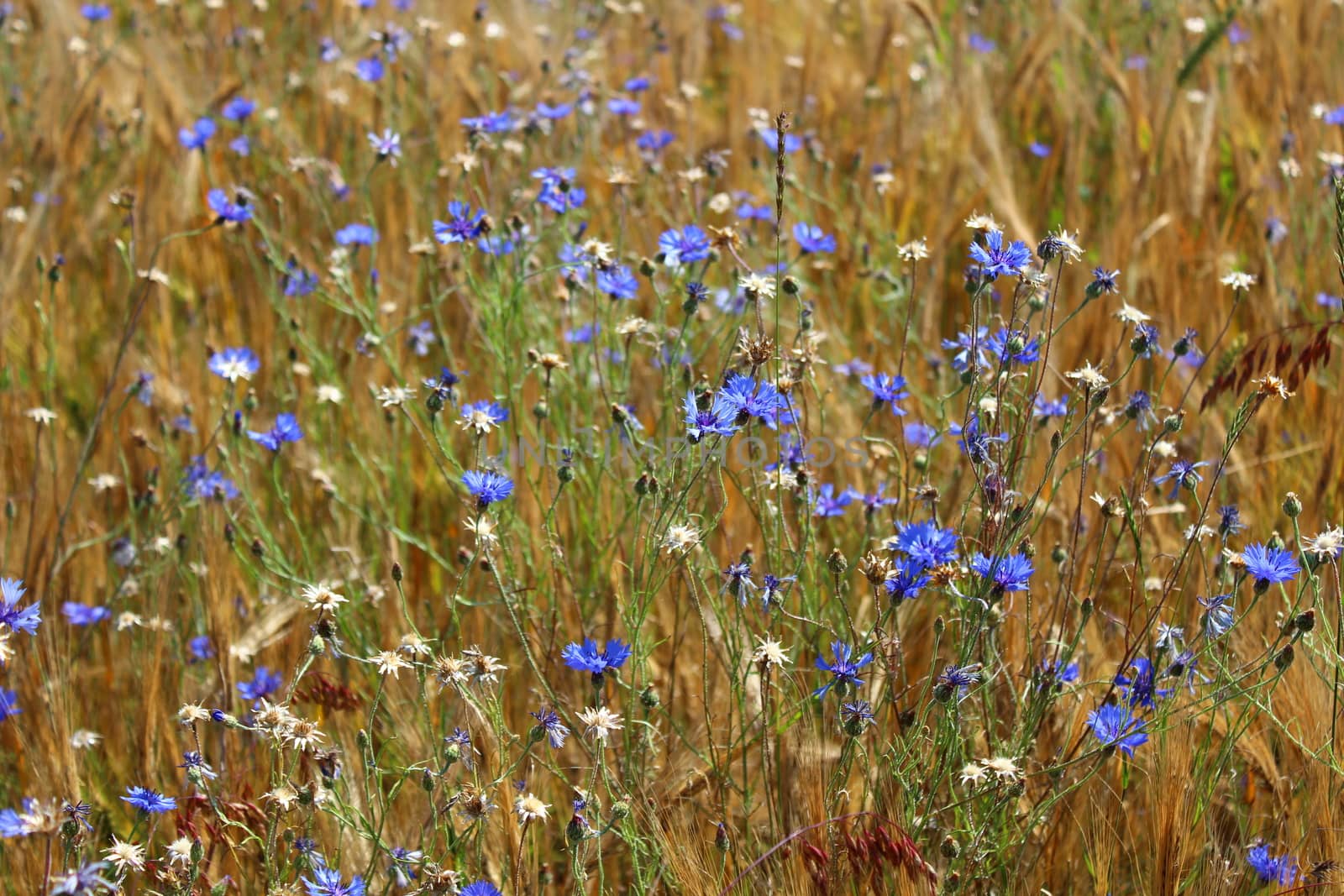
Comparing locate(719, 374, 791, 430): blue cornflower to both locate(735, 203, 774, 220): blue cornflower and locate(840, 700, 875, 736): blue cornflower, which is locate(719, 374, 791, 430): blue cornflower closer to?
locate(840, 700, 875, 736): blue cornflower

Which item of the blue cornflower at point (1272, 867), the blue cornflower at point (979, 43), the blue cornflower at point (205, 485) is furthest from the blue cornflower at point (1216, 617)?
the blue cornflower at point (979, 43)

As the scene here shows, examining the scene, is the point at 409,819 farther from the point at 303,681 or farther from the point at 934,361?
the point at 934,361

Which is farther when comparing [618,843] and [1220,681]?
[618,843]

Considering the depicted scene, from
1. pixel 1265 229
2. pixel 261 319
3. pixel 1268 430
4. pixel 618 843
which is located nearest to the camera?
pixel 618 843

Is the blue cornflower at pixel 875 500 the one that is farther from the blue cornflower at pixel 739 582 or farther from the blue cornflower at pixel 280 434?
the blue cornflower at pixel 280 434

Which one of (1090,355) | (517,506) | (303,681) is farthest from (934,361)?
(303,681)

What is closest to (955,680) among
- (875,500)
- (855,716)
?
(855,716)
